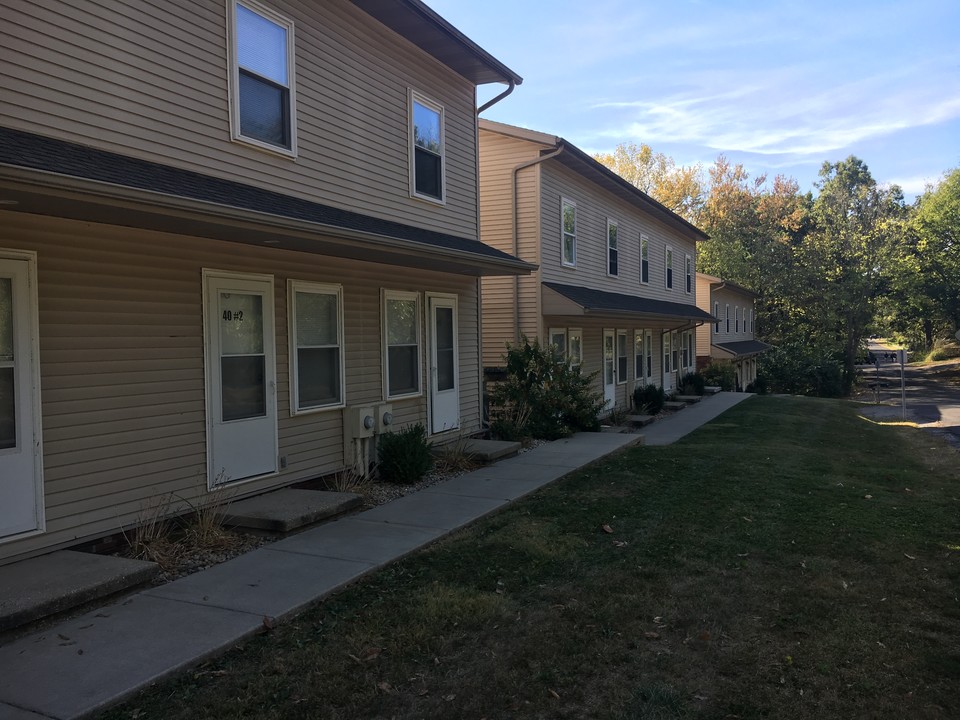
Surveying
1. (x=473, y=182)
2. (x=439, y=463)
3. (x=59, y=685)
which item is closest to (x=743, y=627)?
(x=59, y=685)

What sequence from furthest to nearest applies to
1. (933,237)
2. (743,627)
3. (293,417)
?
1. (933,237)
2. (293,417)
3. (743,627)

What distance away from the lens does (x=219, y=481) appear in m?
6.72

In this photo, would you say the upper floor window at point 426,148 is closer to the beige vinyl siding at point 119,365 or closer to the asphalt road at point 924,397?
the beige vinyl siding at point 119,365

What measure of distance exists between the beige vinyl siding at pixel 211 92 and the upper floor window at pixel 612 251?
8.14 meters

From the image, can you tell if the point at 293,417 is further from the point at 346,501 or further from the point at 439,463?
the point at 439,463

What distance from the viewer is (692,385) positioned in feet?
81.4

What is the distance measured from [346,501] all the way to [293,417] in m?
1.27

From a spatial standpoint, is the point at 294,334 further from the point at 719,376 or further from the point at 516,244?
the point at 719,376

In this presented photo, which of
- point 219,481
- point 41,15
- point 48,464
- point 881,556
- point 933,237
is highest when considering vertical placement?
point 933,237

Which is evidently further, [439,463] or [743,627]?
[439,463]

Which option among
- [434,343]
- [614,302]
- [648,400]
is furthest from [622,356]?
[434,343]

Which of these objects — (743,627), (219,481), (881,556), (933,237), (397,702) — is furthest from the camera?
(933,237)

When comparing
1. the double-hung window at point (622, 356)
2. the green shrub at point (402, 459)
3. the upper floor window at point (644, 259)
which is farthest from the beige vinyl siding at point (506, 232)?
the upper floor window at point (644, 259)

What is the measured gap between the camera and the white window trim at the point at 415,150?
32.0ft
